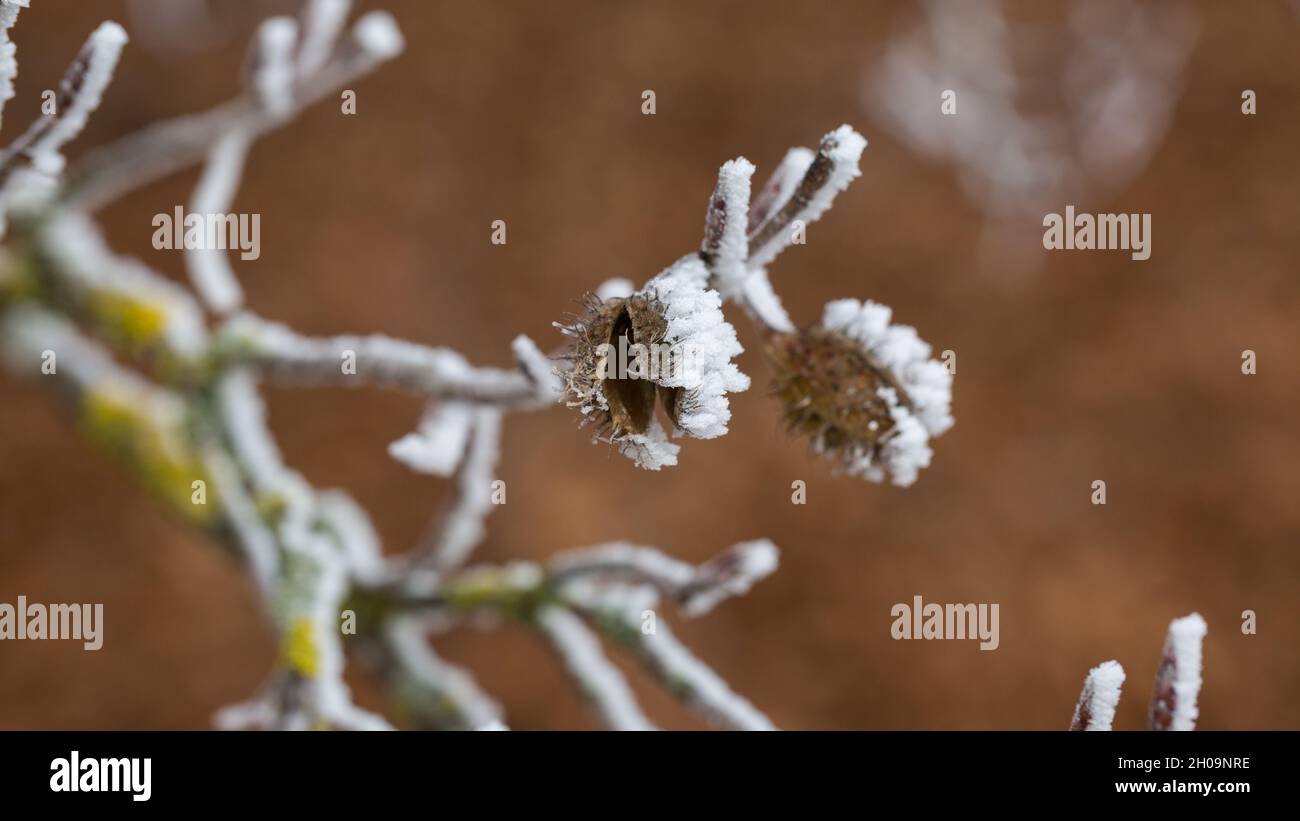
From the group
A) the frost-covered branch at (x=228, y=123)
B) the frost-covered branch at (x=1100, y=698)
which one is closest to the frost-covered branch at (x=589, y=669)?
the frost-covered branch at (x=1100, y=698)

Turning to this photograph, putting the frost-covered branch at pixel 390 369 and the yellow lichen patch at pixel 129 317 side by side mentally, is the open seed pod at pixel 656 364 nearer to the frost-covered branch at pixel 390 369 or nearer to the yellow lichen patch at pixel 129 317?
the frost-covered branch at pixel 390 369

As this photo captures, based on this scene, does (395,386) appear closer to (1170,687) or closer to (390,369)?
(390,369)

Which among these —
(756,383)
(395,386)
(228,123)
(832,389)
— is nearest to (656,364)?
(832,389)

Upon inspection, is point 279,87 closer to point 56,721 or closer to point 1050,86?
point 56,721

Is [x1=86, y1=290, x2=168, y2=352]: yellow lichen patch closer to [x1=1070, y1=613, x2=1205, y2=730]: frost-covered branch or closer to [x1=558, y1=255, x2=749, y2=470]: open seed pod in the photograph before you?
[x1=558, y1=255, x2=749, y2=470]: open seed pod

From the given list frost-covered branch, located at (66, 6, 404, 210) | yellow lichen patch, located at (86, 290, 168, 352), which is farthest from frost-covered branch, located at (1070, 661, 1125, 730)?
yellow lichen patch, located at (86, 290, 168, 352)
